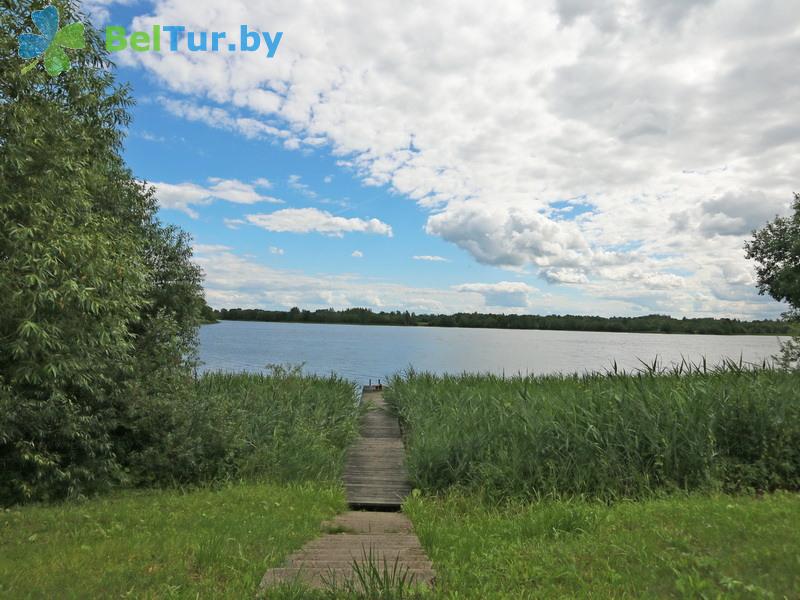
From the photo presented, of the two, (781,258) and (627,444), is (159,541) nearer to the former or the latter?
(627,444)

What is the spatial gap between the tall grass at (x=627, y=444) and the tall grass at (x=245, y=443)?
200cm

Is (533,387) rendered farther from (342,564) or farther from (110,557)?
(110,557)

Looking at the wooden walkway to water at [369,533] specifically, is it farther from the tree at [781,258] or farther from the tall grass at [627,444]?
the tree at [781,258]

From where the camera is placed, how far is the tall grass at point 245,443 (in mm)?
8578

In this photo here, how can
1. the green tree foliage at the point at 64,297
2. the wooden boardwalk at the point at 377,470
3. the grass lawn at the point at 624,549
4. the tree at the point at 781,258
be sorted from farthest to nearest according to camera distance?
the tree at the point at 781,258 → the wooden boardwalk at the point at 377,470 → the green tree foliage at the point at 64,297 → the grass lawn at the point at 624,549

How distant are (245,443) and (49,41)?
22.5 feet

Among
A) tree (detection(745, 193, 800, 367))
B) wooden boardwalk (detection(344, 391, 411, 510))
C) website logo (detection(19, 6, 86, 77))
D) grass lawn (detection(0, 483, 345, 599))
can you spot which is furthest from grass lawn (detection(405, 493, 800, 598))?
tree (detection(745, 193, 800, 367))

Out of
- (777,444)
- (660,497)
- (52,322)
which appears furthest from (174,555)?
(777,444)

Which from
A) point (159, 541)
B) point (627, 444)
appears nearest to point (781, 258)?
point (627, 444)

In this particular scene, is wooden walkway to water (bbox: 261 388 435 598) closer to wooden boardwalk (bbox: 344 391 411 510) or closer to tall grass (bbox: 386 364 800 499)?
wooden boardwalk (bbox: 344 391 411 510)

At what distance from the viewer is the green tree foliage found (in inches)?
232

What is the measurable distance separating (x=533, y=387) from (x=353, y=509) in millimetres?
6960

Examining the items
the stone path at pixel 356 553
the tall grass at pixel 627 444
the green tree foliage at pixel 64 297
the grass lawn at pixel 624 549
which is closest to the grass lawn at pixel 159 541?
the stone path at pixel 356 553

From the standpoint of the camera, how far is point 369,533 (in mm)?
6348
